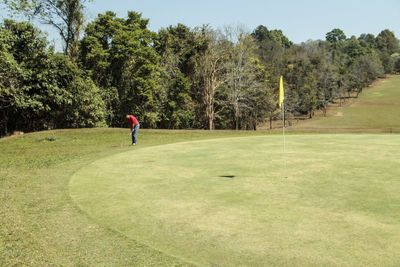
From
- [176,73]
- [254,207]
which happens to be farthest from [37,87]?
[254,207]

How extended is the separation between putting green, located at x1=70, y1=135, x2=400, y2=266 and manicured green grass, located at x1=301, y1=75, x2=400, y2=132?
172 ft

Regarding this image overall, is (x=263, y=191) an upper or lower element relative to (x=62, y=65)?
lower

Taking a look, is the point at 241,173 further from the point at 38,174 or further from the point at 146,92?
the point at 146,92

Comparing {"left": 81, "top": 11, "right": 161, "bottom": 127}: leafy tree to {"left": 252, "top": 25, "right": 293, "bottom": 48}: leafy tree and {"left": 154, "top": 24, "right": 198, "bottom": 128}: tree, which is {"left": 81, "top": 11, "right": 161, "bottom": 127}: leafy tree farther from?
{"left": 252, "top": 25, "right": 293, "bottom": 48}: leafy tree

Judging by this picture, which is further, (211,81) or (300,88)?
(300,88)

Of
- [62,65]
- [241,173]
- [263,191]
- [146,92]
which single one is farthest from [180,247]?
[146,92]

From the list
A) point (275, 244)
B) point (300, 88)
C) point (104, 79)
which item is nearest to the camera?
point (275, 244)

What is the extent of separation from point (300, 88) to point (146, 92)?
52917 millimetres

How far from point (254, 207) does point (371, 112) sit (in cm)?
9243

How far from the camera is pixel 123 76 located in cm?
4538

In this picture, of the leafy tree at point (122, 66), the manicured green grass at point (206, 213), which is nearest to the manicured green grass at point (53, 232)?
the manicured green grass at point (206, 213)

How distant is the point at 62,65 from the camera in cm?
3269

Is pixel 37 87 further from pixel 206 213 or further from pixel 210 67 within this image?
pixel 206 213

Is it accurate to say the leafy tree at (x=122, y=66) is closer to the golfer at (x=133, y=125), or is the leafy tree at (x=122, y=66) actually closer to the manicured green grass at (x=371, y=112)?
the golfer at (x=133, y=125)
